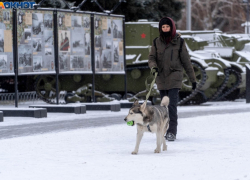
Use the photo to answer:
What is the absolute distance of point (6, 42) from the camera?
15.7 m

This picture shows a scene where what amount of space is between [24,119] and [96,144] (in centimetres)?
543

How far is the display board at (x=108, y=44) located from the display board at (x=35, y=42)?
1748mm

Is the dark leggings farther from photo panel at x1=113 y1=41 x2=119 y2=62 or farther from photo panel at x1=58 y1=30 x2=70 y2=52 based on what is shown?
photo panel at x1=113 y1=41 x2=119 y2=62

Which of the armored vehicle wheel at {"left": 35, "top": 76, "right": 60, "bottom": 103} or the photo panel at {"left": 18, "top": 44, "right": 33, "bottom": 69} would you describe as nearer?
the photo panel at {"left": 18, "top": 44, "right": 33, "bottom": 69}

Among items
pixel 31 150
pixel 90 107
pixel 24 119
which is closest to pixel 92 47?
pixel 90 107

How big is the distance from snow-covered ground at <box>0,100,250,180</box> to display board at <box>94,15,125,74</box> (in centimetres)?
626

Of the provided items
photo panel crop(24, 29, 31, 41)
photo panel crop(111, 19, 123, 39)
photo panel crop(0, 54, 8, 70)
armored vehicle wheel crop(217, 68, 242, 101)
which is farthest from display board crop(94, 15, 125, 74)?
armored vehicle wheel crop(217, 68, 242, 101)

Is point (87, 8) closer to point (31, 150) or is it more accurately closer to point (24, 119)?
point (24, 119)

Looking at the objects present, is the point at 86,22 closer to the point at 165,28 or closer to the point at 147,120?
the point at 165,28

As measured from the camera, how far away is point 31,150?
28.5 feet

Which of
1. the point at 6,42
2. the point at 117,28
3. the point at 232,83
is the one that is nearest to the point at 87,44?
the point at 117,28

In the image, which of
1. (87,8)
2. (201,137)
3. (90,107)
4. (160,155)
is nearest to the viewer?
(160,155)

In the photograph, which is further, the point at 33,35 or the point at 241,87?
the point at 241,87

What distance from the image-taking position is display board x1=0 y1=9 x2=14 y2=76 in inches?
612
